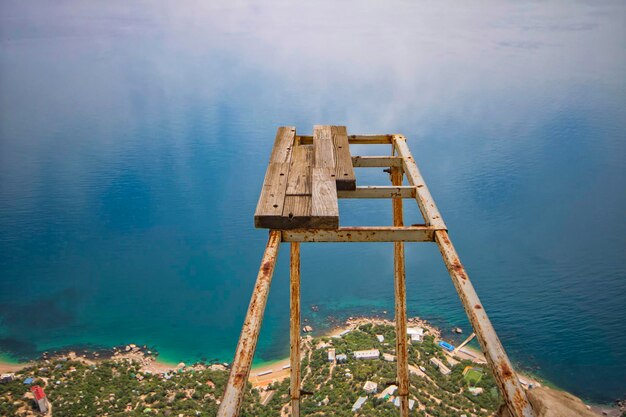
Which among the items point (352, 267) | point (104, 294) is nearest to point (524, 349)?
point (352, 267)

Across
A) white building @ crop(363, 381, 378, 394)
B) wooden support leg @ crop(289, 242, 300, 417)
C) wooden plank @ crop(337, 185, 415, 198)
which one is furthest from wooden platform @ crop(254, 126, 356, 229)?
white building @ crop(363, 381, 378, 394)

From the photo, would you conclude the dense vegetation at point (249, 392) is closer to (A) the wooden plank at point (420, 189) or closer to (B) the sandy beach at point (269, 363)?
(B) the sandy beach at point (269, 363)

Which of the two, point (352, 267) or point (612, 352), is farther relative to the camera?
point (352, 267)

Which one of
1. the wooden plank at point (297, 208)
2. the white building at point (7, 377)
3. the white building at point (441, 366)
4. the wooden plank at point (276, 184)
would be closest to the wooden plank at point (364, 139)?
the wooden plank at point (276, 184)

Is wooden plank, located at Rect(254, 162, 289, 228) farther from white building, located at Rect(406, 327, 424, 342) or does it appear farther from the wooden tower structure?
white building, located at Rect(406, 327, 424, 342)

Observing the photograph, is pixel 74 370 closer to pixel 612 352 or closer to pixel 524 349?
pixel 524 349

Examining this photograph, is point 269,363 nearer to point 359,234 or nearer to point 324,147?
point 324,147
